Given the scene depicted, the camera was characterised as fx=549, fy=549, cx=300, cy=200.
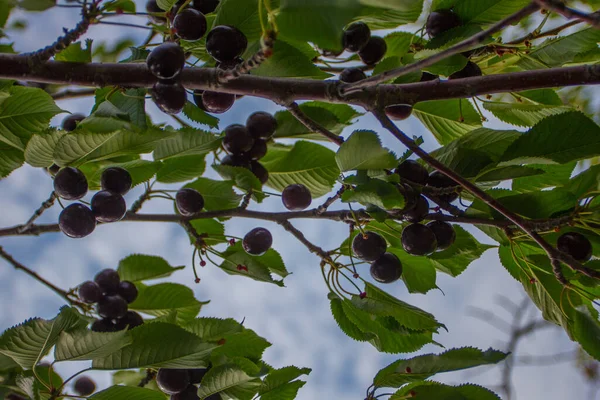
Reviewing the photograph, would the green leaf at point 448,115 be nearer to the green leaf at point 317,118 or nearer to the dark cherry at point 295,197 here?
the green leaf at point 317,118

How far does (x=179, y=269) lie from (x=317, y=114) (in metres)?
0.65

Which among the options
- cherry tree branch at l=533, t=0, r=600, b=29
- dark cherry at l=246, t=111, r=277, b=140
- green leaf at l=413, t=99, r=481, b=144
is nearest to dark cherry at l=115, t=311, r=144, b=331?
dark cherry at l=246, t=111, r=277, b=140

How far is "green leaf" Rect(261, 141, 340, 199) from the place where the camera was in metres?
1.41

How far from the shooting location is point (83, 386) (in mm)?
1991

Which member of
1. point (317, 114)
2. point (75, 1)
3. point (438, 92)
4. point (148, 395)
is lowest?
point (148, 395)

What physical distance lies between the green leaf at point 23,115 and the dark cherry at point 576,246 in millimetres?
1058

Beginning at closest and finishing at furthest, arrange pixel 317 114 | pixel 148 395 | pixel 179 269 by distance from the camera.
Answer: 1. pixel 148 395
2. pixel 317 114
3. pixel 179 269

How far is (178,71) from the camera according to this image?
0.94 m

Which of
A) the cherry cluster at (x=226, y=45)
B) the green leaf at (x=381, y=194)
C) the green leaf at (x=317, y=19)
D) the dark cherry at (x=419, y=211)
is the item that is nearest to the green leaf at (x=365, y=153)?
the green leaf at (x=381, y=194)

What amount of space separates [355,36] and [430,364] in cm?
67

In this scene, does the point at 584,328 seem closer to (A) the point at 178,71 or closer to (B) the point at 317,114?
(B) the point at 317,114

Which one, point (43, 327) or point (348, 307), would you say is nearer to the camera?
point (43, 327)

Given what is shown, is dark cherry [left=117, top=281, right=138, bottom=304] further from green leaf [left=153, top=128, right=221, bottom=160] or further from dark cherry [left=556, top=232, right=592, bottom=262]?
dark cherry [left=556, top=232, right=592, bottom=262]

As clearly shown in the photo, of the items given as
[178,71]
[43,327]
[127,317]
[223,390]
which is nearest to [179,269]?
[127,317]
